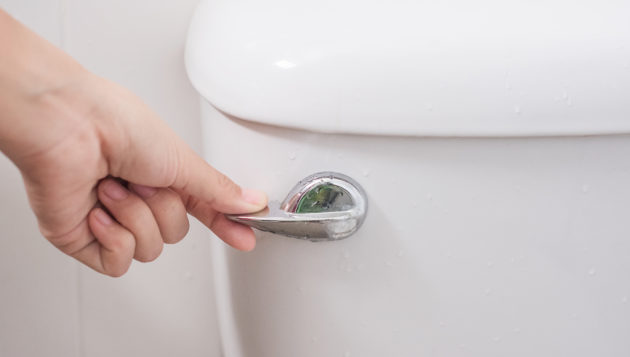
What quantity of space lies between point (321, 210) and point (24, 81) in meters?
0.15

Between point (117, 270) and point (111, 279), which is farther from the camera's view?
point (111, 279)

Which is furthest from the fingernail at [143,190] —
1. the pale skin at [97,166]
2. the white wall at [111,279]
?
the white wall at [111,279]

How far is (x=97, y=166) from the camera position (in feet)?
1.04

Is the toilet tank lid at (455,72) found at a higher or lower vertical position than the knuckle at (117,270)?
higher

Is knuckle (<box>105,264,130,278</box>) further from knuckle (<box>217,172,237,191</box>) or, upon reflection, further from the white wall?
the white wall

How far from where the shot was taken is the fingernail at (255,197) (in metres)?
0.35

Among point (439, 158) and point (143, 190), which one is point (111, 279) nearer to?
point (143, 190)

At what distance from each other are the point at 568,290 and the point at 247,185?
0.18m


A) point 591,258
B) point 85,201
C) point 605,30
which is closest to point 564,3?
point 605,30

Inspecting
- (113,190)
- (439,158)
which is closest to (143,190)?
(113,190)

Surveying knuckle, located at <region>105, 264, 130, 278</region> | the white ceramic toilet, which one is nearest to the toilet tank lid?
the white ceramic toilet

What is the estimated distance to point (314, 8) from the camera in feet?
1.12

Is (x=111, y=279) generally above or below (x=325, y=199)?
below

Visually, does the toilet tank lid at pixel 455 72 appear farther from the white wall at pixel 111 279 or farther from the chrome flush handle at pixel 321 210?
the white wall at pixel 111 279
